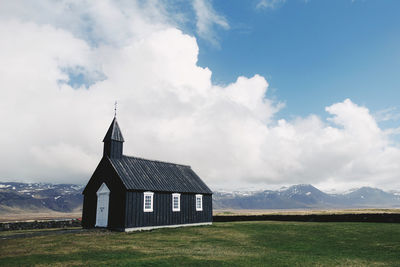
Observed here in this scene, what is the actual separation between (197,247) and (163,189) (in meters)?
14.0

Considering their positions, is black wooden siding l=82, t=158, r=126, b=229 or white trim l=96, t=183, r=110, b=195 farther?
white trim l=96, t=183, r=110, b=195

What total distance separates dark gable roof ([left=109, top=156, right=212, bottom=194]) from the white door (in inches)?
114

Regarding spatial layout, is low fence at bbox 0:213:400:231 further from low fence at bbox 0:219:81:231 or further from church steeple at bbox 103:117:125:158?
church steeple at bbox 103:117:125:158

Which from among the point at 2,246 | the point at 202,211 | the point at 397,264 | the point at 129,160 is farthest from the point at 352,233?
the point at 2,246

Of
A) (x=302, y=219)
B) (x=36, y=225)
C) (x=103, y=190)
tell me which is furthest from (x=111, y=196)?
(x=302, y=219)

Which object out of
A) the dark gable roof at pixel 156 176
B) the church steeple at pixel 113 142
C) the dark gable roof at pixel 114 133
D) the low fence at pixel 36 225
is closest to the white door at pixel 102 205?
the dark gable roof at pixel 156 176

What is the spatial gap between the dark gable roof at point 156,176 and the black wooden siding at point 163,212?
2.59 ft

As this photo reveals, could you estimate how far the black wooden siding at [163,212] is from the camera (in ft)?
101

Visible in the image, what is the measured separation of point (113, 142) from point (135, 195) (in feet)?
22.7

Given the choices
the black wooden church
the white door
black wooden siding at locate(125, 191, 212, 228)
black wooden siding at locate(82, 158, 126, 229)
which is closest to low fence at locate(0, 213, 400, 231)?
the black wooden church

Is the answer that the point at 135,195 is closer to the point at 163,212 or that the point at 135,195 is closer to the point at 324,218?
the point at 163,212

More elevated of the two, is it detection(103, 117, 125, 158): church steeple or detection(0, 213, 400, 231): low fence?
detection(103, 117, 125, 158): church steeple

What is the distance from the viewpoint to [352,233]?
89.0ft

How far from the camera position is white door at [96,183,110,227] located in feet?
106
